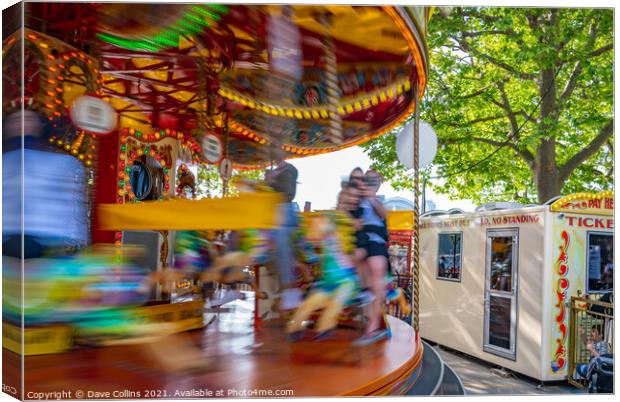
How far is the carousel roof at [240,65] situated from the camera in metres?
3.42

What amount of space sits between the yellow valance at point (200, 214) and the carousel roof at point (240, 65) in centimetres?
77

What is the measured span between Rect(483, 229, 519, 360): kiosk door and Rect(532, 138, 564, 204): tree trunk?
0.45 meters

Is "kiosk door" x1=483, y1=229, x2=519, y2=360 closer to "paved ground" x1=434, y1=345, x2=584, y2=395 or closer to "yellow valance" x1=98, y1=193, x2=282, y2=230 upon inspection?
"paved ground" x1=434, y1=345, x2=584, y2=395

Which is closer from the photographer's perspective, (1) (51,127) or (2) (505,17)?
(1) (51,127)

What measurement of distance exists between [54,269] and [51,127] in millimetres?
804

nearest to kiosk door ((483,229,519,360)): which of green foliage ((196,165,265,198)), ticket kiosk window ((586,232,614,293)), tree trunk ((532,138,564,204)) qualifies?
tree trunk ((532,138,564,204))

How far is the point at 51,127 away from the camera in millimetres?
3184

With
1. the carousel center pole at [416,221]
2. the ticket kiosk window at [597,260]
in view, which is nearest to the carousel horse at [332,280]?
the carousel center pole at [416,221]

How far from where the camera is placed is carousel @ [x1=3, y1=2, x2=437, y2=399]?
120 inches

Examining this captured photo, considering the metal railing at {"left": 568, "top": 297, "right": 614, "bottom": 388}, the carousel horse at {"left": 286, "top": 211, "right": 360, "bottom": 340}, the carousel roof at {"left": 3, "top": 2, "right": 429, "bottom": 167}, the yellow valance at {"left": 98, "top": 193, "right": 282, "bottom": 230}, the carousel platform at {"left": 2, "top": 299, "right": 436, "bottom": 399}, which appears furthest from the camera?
the metal railing at {"left": 568, "top": 297, "right": 614, "bottom": 388}

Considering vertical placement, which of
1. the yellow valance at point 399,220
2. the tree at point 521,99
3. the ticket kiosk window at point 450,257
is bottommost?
the ticket kiosk window at point 450,257

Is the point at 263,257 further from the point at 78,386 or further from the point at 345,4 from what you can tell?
the point at 345,4

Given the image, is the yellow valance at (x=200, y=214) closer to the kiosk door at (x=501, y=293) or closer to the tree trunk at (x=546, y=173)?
the tree trunk at (x=546, y=173)

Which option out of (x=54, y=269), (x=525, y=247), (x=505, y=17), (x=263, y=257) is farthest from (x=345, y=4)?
(x=525, y=247)
